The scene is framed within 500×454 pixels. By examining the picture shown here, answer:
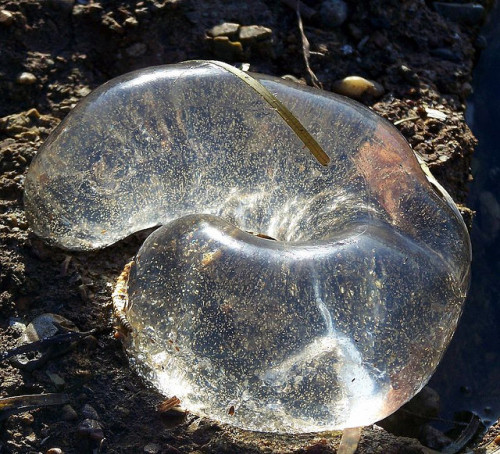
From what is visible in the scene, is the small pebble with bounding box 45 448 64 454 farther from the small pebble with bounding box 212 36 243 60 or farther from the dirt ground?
the small pebble with bounding box 212 36 243 60

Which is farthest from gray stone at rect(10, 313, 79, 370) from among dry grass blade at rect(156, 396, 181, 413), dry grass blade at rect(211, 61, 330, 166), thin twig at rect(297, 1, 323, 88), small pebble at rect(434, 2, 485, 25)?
small pebble at rect(434, 2, 485, 25)

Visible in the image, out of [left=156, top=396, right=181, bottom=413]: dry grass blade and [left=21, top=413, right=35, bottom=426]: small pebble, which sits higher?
[left=21, top=413, right=35, bottom=426]: small pebble

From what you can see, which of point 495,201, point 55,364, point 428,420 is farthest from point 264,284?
point 495,201

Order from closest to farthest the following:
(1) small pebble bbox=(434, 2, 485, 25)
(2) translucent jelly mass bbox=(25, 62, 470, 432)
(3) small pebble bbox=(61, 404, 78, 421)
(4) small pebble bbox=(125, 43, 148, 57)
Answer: (2) translucent jelly mass bbox=(25, 62, 470, 432) < (3) small pebble bbox=(61, 404, 78, 421) < (4) small pebble bbox=(125, 43, 148, 57) < (1) small pebble bbox=(434, 2, 485, 25)

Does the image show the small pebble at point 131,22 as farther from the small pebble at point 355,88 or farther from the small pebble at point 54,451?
the small pebble at point 54,451

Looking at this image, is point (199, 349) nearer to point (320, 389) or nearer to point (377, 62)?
point (320, 389)

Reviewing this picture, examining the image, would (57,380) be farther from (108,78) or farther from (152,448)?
(108,78)

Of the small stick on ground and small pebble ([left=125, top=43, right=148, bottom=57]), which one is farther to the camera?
small pebble ([left=125, top=43, right=148, bottom=57])
